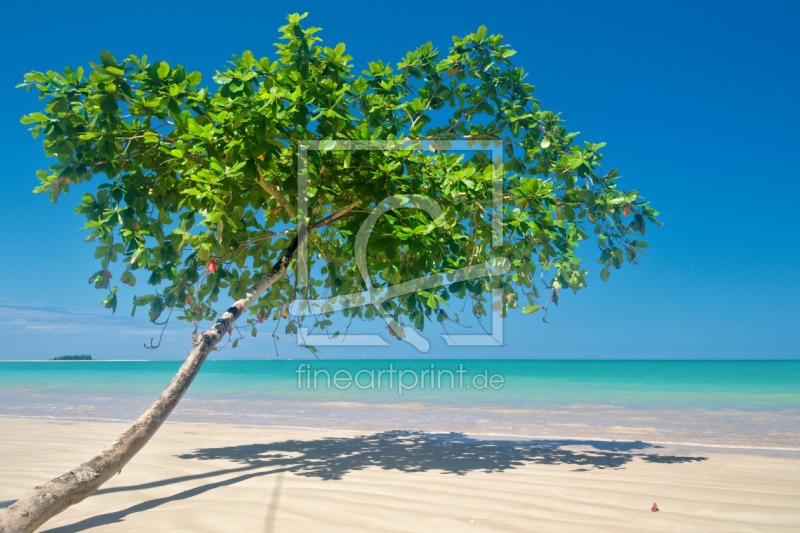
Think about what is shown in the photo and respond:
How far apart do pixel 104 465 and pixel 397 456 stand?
12.9ft

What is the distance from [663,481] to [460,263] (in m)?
2.86

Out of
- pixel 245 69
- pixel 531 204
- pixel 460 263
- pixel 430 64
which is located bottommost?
pixel 460 263

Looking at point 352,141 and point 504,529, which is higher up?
point 352,141

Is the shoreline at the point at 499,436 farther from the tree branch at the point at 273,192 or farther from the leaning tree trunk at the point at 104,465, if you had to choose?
the leaning tree trunk at the point at 104,465

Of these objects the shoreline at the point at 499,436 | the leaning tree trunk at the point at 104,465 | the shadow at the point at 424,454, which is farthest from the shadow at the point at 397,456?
the leaning tree trunk at the point at 104,465

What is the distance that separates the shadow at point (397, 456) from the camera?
6.04 metres

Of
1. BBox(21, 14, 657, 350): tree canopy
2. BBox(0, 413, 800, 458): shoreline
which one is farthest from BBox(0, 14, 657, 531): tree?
BBox(0, 413, 800, 458): shoreline

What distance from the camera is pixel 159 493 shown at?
17.3 ft

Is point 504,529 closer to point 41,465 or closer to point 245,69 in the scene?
point 245,69

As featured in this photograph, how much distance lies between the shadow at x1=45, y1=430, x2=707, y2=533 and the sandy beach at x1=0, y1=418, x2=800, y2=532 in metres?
0.02

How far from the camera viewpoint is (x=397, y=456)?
294 inches

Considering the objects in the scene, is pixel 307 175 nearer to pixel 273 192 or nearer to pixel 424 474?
pixel 273 192

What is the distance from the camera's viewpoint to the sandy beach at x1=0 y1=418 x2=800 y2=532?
170 inches

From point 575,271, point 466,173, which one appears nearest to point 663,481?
point 575,271
